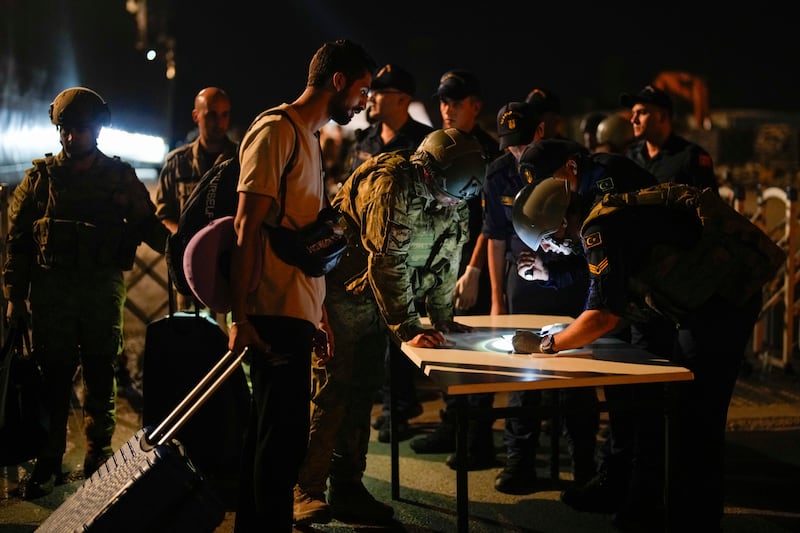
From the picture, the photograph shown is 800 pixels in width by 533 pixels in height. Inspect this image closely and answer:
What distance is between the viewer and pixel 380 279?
366 cm

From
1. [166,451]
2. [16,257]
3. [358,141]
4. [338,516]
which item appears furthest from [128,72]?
[166,451]

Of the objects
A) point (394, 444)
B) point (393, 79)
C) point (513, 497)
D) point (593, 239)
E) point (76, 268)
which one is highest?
point (393, 79)

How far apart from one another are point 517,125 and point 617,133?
229cm

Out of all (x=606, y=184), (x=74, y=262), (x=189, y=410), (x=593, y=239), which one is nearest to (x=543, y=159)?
(x=606, y=184)

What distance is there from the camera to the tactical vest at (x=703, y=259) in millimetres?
3277

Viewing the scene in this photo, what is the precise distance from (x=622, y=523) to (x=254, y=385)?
2033 mm

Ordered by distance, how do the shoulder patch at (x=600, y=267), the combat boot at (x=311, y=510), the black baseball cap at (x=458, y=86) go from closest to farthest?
the shoulder patch at (x=600, y=267) → the combat boot at (x=311, y=510) → the black baseball cap at (x=458, y=86)

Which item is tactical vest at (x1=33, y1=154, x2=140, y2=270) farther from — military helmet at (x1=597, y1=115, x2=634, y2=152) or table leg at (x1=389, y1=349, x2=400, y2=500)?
military helmet at (x1=597, y1=115, x2=634, y2=152)

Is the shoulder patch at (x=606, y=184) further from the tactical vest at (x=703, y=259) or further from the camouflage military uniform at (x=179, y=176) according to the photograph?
the camouflage military uniform at (x=179, y=176)

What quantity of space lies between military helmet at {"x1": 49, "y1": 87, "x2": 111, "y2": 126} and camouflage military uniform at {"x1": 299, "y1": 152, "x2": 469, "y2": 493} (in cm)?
144

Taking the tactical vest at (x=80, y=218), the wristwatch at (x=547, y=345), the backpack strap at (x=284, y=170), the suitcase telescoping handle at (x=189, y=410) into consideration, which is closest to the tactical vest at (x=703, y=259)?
the wristwatch at (x=547, y=345)

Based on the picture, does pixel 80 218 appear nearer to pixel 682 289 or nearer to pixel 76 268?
pixel 76 268

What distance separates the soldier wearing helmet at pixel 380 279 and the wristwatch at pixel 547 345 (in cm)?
45

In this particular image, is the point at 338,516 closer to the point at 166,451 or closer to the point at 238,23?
the point at 166,451
